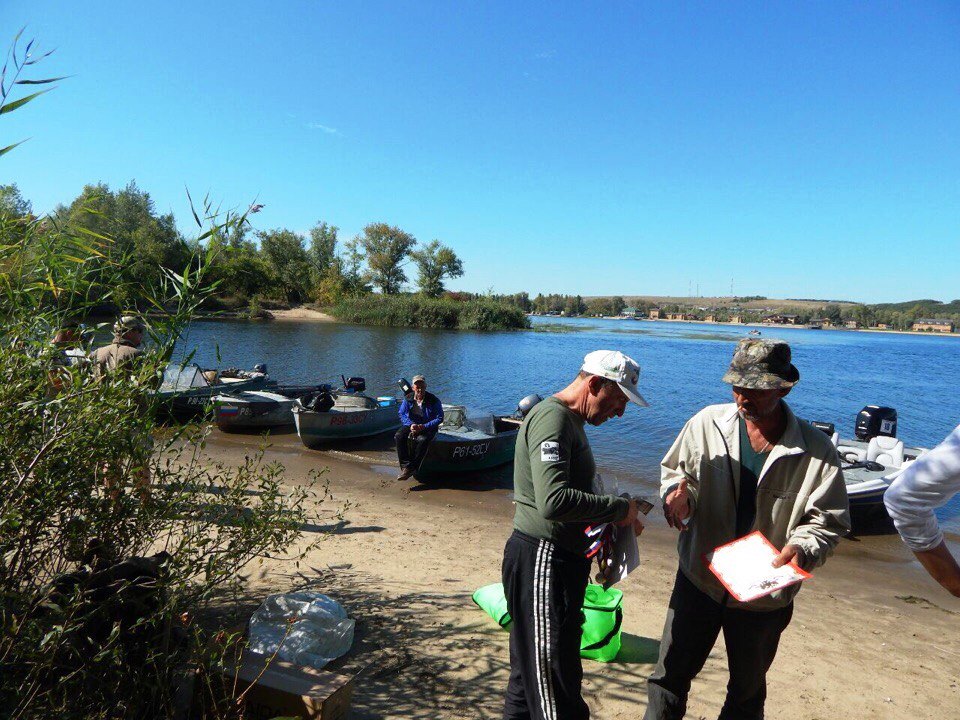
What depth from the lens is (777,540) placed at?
8.66 ft

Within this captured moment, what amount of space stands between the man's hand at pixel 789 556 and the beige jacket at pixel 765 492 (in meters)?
0.02

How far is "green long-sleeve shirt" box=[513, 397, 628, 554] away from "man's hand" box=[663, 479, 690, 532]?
25 cm

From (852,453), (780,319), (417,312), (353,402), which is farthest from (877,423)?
(780,319)

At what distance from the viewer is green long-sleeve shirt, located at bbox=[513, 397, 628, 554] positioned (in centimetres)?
244

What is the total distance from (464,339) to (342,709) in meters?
48.4

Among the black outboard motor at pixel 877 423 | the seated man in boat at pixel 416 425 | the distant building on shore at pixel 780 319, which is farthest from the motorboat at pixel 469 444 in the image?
the distant building on shore at pixel 780 319

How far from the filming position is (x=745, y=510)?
2688 millimetres

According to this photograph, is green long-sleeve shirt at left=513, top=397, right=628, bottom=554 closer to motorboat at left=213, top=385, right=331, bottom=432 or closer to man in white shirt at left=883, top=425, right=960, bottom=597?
man in white shirt at left=883, top=425, right=960, bottom=597

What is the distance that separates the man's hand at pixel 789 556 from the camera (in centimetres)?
244

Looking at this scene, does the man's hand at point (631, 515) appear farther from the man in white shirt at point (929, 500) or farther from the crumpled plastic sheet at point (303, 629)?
the crumpled plastic sheet at point (303, 629)

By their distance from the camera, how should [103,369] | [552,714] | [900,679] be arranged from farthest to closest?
[900,679] → [103,369] → [552,714]

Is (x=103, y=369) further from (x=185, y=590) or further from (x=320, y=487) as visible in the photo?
(x=320, y=487)

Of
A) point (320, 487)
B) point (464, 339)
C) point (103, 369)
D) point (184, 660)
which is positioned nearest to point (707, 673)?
point (184, 660)

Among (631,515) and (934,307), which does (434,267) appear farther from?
(934,307)
